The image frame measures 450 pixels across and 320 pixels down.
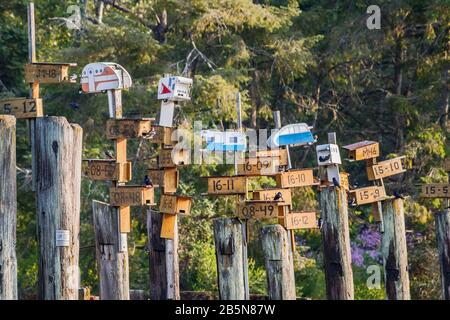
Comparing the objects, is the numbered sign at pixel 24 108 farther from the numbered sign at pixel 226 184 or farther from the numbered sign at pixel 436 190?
the numbered sign at pixel 436 190

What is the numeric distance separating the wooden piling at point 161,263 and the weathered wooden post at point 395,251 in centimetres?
216

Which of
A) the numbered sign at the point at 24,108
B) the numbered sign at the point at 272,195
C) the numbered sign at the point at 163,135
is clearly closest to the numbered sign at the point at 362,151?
the numbered sign at the point at 272,195

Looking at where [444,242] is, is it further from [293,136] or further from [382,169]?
[293,136]

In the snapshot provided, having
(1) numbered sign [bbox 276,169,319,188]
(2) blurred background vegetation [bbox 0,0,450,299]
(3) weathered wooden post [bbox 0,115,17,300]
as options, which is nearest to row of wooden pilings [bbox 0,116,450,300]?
(3) weathered wooden post [bbox 0,115,17,300]

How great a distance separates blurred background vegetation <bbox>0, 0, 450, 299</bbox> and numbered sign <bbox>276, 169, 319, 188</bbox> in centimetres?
512

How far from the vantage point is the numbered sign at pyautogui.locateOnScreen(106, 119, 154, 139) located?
12.6 m

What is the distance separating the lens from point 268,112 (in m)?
22.1

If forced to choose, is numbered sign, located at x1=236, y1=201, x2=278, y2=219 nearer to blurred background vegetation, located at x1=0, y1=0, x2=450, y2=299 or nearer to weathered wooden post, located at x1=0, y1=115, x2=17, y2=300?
Answer: weathered wooden post, located at x1=0, y1=115, x2=17, y2=300

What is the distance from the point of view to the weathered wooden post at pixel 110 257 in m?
12.2

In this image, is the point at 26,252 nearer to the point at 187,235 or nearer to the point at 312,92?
the point at 187,235

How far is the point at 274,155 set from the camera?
1360 centimetres

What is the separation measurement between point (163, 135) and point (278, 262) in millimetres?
1621
